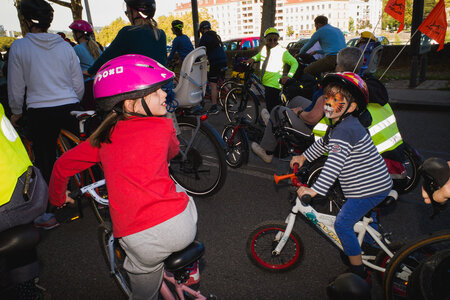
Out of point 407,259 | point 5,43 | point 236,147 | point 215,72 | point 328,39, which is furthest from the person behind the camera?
point 5,43

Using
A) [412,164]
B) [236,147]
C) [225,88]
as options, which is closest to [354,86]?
[412,164]

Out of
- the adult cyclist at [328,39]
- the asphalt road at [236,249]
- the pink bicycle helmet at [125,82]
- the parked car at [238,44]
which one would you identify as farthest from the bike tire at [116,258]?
the parked car at [238,44]

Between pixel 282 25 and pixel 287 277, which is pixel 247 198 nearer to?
pixel 287 277

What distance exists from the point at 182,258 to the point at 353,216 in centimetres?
139

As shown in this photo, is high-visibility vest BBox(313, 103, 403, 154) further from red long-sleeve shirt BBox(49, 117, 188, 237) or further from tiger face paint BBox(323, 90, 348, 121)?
red long-sleeve shirt BBox(49, 117, 188, 237)

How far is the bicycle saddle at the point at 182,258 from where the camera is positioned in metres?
1.65

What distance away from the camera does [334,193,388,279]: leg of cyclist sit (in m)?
2.38

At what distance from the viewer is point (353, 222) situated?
2400mm

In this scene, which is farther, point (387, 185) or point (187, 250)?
point (387, 185)

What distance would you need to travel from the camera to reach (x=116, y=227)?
1.68 m

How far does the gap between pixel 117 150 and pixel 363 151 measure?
1.74m

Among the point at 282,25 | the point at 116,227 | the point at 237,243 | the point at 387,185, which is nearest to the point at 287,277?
the point at 237,243

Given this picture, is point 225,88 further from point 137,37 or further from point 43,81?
point 43,81

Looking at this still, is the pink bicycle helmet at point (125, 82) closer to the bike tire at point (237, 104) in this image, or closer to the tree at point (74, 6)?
the bike tire at point (237, 104)
